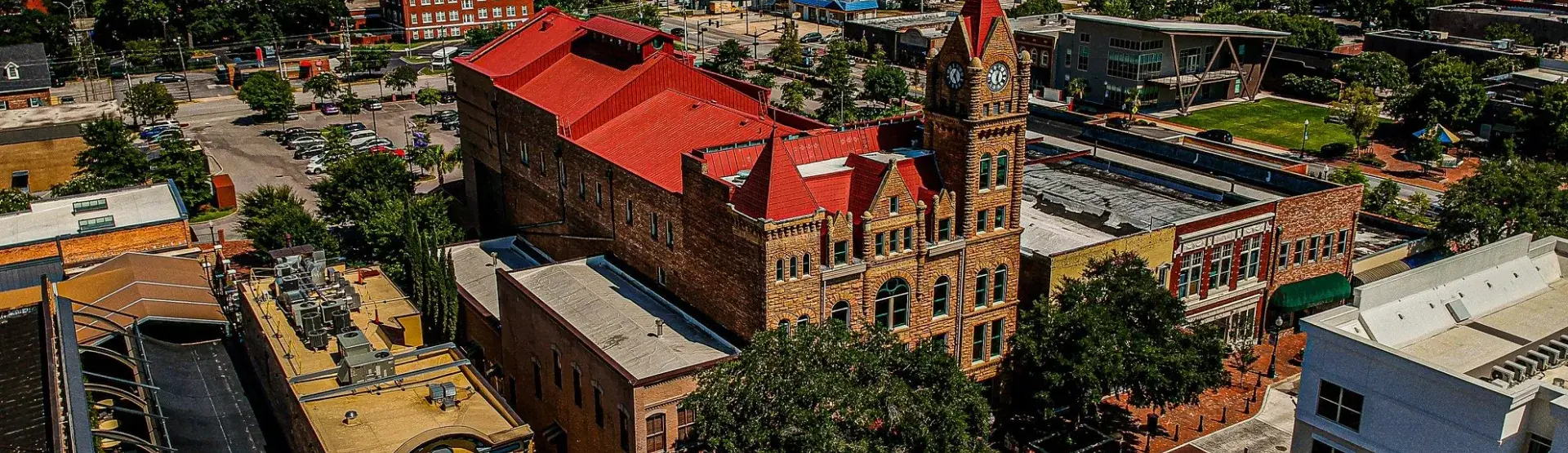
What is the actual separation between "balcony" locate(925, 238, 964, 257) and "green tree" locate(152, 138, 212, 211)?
72364 millimetres

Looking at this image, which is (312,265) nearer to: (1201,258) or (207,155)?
(1201,258)

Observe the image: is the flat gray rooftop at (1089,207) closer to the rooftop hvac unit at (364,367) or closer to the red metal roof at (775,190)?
the red metal roof at (775,190)

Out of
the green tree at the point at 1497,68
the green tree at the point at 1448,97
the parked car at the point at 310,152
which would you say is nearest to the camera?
the parked car at the point at 310,152

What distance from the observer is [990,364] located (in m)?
63.7

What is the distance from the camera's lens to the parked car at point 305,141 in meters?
127

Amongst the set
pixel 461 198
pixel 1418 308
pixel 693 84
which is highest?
pixel 693 84

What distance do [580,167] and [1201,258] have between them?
36.6m

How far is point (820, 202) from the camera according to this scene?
57156 mm

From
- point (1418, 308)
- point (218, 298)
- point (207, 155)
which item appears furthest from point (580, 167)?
point (207, 155)

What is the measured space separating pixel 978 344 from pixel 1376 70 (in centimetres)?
10745

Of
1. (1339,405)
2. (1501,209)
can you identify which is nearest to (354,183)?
(1339,405)

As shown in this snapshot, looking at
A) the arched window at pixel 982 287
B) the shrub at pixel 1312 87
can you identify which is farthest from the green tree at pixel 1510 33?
Answer: the arched window at pixel 982 287

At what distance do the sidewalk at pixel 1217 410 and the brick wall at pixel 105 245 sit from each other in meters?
58.9

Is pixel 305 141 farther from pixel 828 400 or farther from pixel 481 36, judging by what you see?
pixel 828 400
